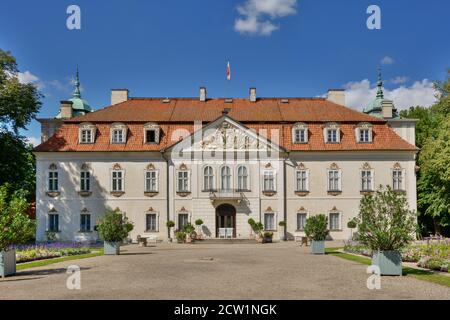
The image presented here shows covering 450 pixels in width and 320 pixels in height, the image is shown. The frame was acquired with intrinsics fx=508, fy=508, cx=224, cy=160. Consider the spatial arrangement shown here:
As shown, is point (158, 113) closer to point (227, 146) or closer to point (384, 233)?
point (227, 146)

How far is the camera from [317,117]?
3959cm

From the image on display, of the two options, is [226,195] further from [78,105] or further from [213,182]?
[78,105]

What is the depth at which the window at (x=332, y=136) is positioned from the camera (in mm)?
38750

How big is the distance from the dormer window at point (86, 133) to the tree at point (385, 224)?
26379 millimetres

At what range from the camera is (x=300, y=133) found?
38906 mm

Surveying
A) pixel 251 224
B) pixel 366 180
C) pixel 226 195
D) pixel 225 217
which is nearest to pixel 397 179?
pixel 366 180

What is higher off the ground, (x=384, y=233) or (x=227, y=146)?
(x=227, y=146)

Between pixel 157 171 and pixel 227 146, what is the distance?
18.5ft

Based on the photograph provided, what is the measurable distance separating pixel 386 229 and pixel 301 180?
2232 centimetres

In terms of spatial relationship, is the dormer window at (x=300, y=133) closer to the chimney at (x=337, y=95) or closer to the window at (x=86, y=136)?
the chimney at (x=337, y=95)

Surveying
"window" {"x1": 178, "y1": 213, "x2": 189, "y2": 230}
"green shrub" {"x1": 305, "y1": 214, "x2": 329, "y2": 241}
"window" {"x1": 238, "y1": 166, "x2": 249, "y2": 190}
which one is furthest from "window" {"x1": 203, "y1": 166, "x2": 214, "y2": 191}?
"green shrub" {"x1": 305, "y1": 214, "x2": 329, "y2": 241}

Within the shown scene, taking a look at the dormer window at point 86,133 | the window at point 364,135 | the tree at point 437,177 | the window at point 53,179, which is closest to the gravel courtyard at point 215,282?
the tree at point 437,177

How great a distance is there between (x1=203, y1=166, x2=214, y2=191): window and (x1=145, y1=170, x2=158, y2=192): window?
3.71m
